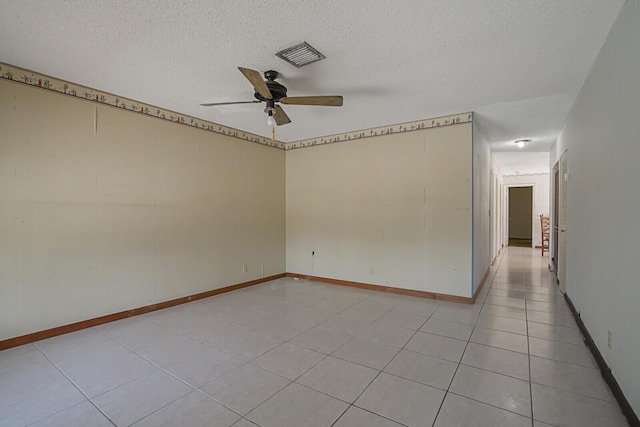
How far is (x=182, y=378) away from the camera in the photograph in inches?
87.6

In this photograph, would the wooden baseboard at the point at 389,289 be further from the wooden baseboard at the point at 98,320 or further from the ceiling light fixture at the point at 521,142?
the ceiling light fixture at the point at 521,142

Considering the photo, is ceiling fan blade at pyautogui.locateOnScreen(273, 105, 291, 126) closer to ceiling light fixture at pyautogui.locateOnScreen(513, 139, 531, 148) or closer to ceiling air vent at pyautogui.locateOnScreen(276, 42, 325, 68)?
ceiling air vent at pyautogui.locateOnScreen(276, 42, 325, 68)

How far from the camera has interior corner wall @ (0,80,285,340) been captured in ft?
9.12

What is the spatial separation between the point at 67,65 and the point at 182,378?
2864 millimetres

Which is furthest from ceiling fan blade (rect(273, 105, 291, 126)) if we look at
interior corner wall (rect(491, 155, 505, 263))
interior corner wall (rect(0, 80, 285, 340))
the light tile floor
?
interior corner wall (rect(491, 155, 505, 263))

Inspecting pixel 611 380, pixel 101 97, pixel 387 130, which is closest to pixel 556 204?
pixel 387 130

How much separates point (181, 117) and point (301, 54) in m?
2.32

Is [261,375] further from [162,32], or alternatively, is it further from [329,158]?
[329,158]

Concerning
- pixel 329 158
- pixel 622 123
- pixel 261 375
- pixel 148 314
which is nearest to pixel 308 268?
pixel 329 158

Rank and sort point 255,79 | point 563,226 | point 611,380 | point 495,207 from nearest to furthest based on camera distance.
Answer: point 611,380 < point 255,79 < point 563,226 < point 495,207

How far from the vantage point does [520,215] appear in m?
13.2

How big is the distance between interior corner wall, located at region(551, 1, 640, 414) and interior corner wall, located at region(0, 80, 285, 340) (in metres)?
4.29

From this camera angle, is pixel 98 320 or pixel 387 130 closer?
pixel 98 320

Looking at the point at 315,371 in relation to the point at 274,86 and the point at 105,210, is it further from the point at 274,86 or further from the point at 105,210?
the point at 105,210
